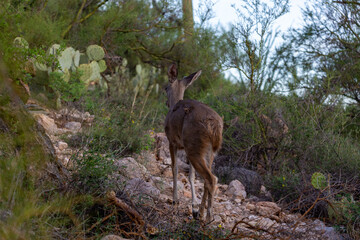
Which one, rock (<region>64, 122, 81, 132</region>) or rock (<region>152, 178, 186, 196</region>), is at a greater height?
rock (<region>64, 122, 81, 132</region>)

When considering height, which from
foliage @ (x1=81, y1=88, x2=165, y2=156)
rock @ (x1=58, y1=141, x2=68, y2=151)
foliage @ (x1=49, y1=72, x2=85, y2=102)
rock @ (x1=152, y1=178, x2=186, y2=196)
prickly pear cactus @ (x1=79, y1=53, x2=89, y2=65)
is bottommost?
rock @ (x1=152, y1=178, x2=186, y2=196)

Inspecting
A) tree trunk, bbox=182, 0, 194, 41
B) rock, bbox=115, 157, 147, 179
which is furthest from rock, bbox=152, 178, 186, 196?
tree trunk, bbox=182, 0, 194, 41

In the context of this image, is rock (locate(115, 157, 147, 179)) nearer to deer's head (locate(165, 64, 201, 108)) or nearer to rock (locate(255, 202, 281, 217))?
deer's head (locate(165, 64, 201, 108))

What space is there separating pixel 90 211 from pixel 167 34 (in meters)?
11.3

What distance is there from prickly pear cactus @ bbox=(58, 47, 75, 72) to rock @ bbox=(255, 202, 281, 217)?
656 centimetres

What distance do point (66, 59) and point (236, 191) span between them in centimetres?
622

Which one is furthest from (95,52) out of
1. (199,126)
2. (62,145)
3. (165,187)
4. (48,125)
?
(199,126)

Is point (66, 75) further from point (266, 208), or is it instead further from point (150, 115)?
point (266, 208)

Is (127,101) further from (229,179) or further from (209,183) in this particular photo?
(209,183)

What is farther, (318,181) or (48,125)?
(48,125)

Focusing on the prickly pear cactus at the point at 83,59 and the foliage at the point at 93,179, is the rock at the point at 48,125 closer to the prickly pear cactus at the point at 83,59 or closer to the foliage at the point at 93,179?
the foliage at the point at 93,179

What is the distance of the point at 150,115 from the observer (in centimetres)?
1110

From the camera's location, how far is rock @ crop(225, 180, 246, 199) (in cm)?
646

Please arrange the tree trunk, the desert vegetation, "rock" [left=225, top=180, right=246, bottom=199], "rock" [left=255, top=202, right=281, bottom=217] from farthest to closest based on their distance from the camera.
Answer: the tree trunk, "rock" [left=225, top=180, right=246, bottom=199], "rock" [left=255, top=202, right=281, bottom=217], the desert vegetation
